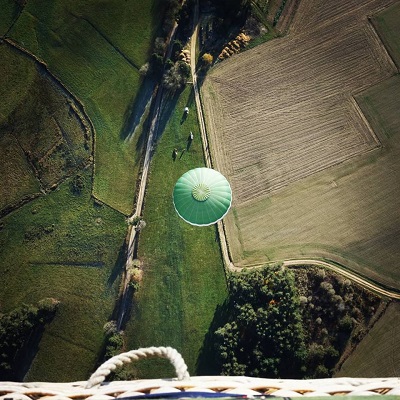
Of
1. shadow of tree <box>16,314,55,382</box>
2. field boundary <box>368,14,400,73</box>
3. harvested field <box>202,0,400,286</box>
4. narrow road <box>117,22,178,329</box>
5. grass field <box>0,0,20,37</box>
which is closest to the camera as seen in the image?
shadow of tree <box>16,314,55,382</box>

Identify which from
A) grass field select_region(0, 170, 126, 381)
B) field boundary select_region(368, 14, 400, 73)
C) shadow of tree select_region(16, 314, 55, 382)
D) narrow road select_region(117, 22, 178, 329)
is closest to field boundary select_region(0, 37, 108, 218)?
grass field select_region(0, 170, 126, 381)

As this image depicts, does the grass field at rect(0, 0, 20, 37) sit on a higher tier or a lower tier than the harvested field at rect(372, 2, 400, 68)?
lower

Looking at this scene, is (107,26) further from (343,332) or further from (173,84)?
(343,332)

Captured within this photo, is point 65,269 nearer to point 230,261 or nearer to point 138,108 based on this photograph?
point 230,261

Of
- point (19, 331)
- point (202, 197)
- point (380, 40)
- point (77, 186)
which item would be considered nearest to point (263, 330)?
point (202, 197)

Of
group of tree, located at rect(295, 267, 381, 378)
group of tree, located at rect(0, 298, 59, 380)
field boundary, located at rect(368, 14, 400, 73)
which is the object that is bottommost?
group of tree, located at rect(0, 298, 59, 380)

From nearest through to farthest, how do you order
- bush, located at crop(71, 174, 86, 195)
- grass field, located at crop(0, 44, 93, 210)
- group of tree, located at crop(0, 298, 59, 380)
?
group of tree, located at crop(0, 298, 59, 380), grass field, located at crop(0, 44, 93, 210), bush, located at crop(71, 174, 86, 195)

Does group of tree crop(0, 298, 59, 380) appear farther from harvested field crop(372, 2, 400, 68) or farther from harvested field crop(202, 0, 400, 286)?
harvested field crop(372, 2, 400, 68)

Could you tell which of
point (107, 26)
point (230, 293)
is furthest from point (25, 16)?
point (230, 293)
